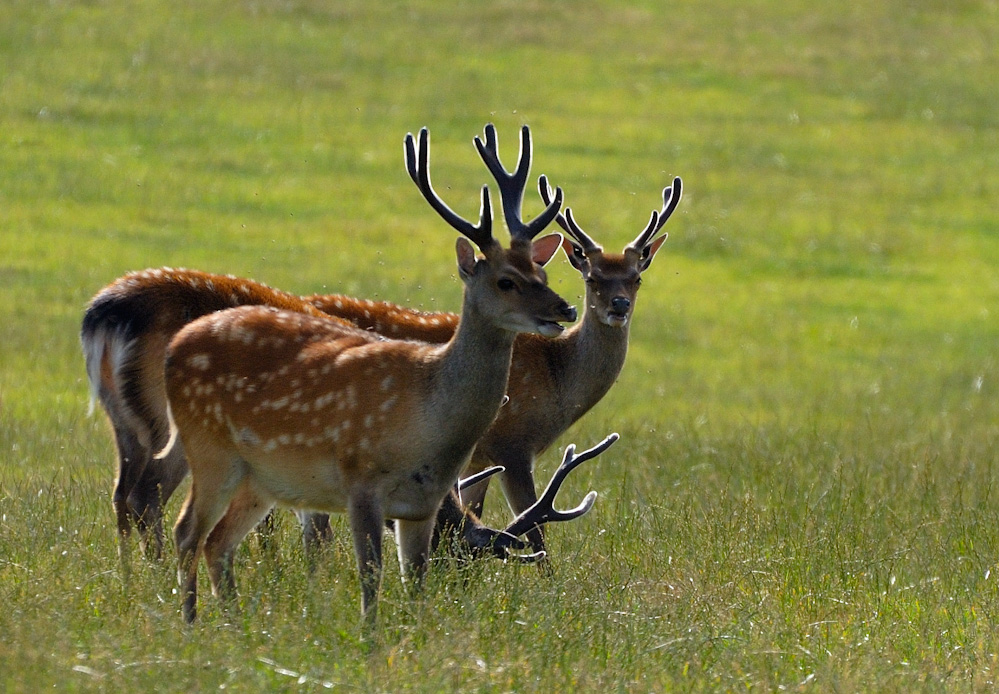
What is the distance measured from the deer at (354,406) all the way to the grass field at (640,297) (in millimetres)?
266

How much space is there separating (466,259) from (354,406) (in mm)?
686

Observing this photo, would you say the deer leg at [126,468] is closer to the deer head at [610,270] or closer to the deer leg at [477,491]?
the deer leg at [477,491]

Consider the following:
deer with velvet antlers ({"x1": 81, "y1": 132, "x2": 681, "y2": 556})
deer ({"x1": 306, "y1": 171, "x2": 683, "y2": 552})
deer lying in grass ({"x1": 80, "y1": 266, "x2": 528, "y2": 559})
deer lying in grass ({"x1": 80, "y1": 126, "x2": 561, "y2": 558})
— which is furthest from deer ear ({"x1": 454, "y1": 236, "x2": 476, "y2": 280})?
deer ({"x1": 306, "y1": 171, "x2": 683, "y2": 552})

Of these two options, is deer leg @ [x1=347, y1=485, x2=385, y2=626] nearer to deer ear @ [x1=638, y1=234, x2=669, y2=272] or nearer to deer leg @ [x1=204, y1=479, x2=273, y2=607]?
deer leg @ [x1=204, y1=479, x2=273, y2=607]

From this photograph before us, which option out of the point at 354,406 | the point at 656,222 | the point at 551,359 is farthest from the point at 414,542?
the point at 656,222

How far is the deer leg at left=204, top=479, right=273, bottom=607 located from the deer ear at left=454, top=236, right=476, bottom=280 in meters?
1.16

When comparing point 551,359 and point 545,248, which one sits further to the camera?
point 551,359

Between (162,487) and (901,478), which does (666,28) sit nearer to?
(901,478)

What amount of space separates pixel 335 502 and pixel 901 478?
4.29 m

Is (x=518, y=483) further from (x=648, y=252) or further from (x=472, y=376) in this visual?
(x=472, y=376)

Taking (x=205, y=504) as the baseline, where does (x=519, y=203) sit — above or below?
above

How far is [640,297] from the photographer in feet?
63.1

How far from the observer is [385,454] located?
616 centimetres

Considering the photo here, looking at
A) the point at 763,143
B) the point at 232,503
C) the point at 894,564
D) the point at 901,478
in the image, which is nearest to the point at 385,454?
the point at 232,503
